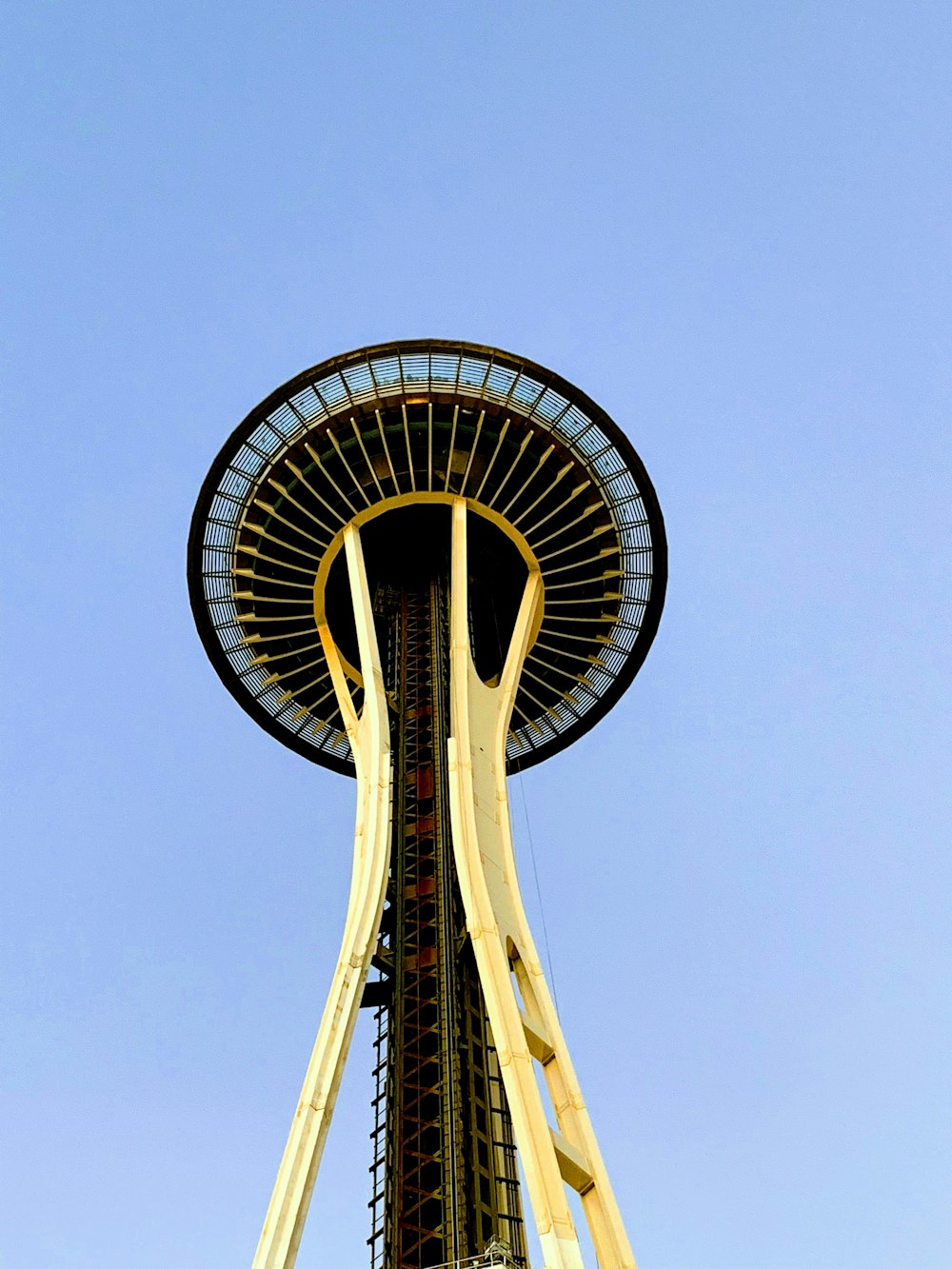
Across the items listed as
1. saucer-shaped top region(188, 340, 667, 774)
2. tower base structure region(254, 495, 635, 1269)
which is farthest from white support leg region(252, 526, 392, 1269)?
saucer-shaped top region(188, 340, 667, 774)

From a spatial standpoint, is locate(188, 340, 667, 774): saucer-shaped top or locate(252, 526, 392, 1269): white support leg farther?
locate(188, 340, 667, 774): saucer-shaped top

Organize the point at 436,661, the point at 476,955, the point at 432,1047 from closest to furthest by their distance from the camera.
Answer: the point at 476,955, the point at 432,1047, the point at 436,661

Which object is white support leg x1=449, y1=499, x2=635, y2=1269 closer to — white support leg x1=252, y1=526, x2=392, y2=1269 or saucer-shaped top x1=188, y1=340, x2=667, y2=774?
white support leg x1=252, y1=526, x2=392, y2=1269

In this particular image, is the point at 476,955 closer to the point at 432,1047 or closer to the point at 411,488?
the point at 432,1047

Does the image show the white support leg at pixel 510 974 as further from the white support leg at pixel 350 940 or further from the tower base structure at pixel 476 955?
the white support leg at pixel 350 940

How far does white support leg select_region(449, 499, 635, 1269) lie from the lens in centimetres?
2348

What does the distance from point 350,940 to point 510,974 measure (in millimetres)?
3387

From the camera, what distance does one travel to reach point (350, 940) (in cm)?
2761

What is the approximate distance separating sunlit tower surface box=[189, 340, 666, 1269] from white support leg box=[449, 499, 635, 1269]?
0.21 ft

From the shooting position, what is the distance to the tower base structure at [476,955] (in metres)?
23.8

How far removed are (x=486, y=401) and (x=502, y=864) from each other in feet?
40.4

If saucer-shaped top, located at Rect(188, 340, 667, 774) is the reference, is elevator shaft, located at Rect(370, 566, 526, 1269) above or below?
below

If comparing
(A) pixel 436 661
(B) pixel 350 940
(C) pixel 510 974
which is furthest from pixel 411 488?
(C) pixel 510 974

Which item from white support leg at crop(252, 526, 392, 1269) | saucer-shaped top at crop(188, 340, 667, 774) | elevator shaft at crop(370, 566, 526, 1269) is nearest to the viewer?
white support leg at crop(252, 526, 392, 1269)
